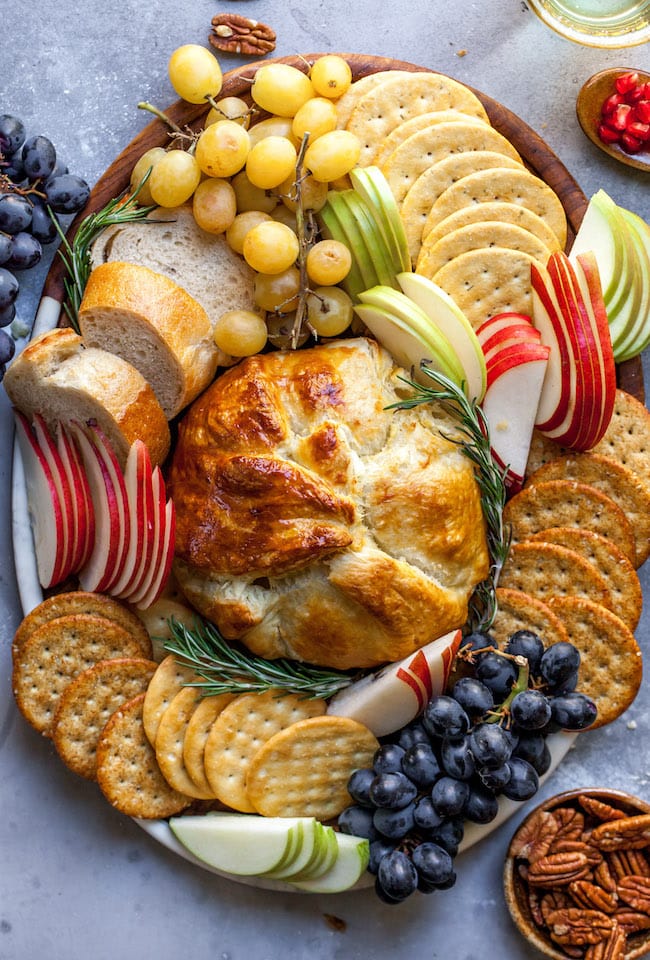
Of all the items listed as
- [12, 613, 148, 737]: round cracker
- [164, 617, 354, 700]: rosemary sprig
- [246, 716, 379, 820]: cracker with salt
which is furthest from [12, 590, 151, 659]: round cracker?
[246, 716, 379, 820]: cracker with salt

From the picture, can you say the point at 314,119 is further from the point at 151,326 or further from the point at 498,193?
the point at 151,326

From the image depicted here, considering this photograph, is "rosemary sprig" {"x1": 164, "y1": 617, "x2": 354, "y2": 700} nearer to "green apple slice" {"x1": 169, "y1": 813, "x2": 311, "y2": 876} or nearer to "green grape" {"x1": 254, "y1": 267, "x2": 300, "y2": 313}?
"green apple slice" {"x1": 169, "y1": 813, "x2": 311, "y2": 876}

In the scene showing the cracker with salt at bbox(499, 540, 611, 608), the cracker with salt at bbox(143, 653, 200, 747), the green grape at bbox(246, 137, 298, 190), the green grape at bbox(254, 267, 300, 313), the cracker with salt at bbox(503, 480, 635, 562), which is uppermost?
the green grape at bbox(246, 137, 298, 190)

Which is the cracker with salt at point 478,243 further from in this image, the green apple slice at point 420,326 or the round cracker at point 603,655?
the round cracker at point 603,655

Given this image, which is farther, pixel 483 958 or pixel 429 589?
pixel 483 958

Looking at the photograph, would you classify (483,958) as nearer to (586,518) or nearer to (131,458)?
(586,518)

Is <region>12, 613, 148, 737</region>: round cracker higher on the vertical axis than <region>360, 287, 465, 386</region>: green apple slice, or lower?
lower

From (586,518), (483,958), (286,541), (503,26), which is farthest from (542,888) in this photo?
(503,26)
